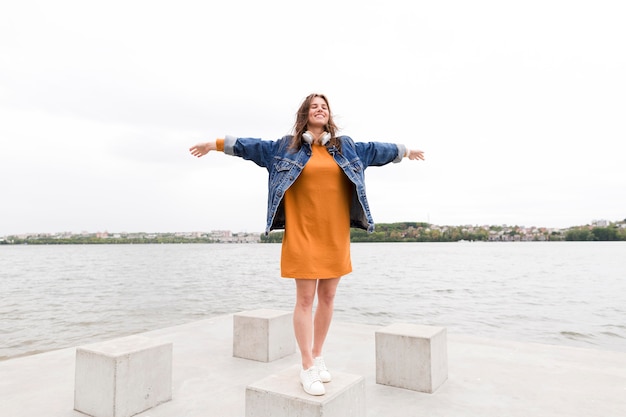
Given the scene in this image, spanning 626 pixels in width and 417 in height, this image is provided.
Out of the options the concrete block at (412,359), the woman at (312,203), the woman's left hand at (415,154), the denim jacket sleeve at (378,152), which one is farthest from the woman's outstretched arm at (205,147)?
the concrete block at (412,359)

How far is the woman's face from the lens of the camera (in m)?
3.23

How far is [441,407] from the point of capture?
389cm

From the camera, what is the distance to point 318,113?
10.6 feet

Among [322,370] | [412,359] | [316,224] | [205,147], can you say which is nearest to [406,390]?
[412,359]

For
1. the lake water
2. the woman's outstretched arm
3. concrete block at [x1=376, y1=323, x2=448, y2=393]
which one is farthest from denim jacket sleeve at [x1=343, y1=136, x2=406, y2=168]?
the lake water

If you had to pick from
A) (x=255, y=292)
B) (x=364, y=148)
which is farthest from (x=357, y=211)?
(x=255, y=292)

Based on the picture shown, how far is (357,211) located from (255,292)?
20.7 metres

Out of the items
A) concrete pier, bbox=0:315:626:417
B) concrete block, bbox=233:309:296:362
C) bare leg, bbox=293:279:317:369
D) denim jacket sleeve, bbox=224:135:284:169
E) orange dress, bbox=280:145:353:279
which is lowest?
concrete pier, bbox=0:315:626:417

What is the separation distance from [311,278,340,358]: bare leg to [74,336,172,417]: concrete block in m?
1.73

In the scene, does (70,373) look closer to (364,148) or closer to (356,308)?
(364,148)

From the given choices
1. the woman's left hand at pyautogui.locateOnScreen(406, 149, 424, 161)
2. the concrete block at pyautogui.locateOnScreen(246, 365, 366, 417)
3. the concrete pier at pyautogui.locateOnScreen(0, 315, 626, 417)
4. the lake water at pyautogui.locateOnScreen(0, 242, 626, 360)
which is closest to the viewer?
the concrete block at pyautogui.locateOnScreen(246, 365, 366, 417)

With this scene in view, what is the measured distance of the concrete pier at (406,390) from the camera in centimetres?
384

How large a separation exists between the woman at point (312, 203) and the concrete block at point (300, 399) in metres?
0.11

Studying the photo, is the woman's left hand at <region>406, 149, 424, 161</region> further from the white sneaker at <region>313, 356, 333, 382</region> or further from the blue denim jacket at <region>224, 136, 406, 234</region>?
the white sneaker at <region>313, 356, 333, 382</region>
